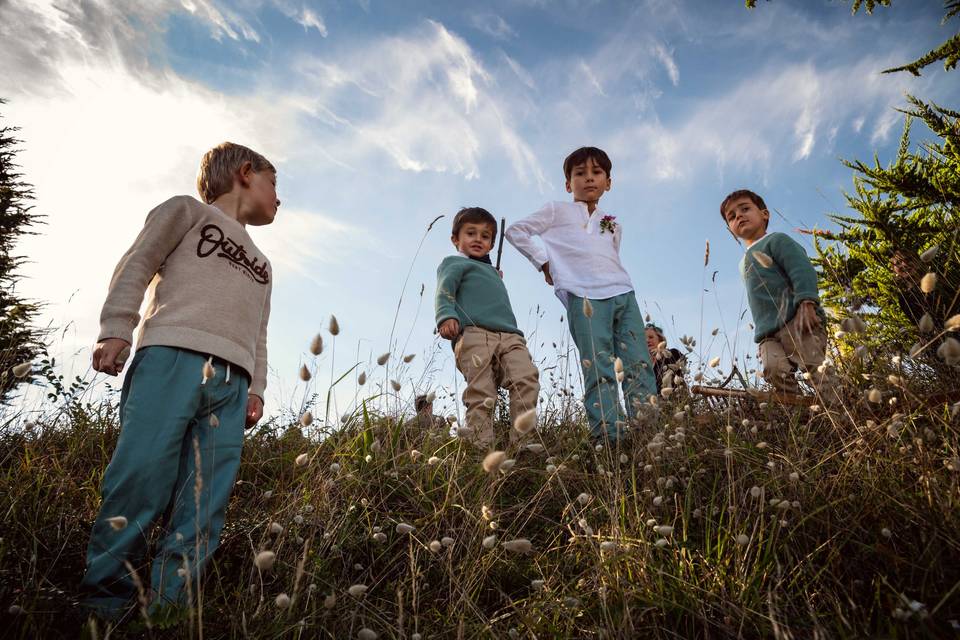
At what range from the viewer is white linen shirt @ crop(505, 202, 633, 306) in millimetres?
4348

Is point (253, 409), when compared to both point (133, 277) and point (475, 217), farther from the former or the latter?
point (475, 217)

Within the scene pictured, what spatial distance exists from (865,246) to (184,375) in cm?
647

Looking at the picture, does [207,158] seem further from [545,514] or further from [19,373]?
[545,514]

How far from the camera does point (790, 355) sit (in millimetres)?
4070

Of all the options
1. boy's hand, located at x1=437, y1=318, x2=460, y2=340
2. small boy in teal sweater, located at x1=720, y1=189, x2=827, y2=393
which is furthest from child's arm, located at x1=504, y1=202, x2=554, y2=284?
small boy in teal sweater, located at x1=720, y1=189, x2=827, y2=393

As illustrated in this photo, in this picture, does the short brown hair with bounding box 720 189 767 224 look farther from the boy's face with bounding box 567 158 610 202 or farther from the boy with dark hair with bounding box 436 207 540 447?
the boy with dark hair with bounding box 436 207 540 447

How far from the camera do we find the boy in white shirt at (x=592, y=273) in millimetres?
3949

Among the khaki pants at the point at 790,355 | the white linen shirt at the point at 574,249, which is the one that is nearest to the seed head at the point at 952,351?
the khaki pants at the point at 790,355

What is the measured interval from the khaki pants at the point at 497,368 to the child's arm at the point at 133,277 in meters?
1.87

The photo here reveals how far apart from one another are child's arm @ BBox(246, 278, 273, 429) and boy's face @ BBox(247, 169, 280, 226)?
0.29 metres

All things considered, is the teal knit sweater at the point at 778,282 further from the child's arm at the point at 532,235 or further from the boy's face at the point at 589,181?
the child's arm at the point at 532,235

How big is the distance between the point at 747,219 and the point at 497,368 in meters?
2.54

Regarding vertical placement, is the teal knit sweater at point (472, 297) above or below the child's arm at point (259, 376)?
above

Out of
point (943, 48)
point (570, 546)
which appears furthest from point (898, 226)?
point (570, 546)
